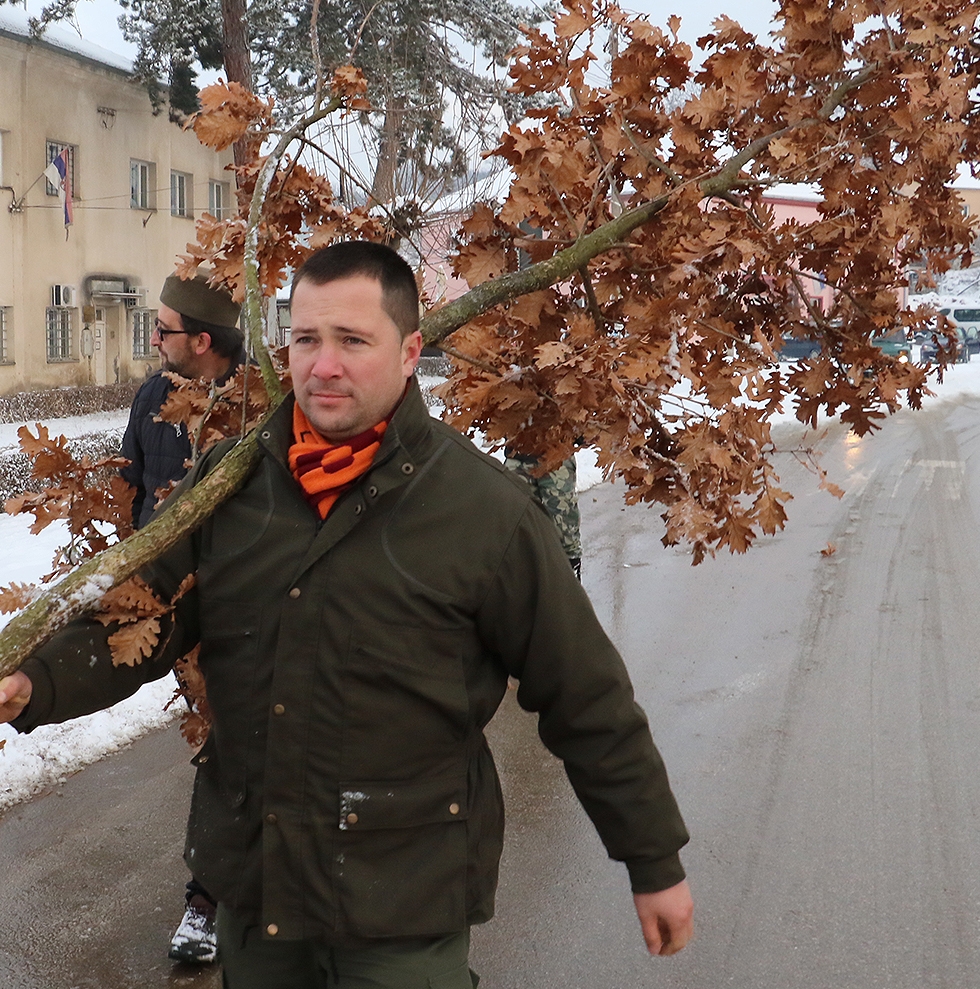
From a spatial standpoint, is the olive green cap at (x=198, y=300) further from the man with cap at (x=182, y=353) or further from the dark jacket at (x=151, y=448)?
the dark jacket at (x=151, y=448)

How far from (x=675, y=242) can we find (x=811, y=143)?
1.44 ft

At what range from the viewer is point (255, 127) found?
304cm

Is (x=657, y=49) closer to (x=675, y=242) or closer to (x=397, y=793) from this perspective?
(x=675, y=242)

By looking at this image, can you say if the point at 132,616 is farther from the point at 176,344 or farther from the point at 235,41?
the point at 235,41

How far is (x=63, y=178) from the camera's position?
21312 mm

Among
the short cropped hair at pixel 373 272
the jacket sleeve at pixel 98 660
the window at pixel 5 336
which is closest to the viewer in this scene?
the jacket sleeve at pixel 98 660

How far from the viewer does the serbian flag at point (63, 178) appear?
20.6 metres

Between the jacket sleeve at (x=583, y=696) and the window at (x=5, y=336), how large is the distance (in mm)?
22230

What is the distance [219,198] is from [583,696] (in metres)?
27.9

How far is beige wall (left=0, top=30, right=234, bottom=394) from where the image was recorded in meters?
21.7

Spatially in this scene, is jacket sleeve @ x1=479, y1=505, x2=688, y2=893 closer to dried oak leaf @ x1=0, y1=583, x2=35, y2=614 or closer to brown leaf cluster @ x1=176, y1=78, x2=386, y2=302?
dried oak leaf @ x1=0, y1=583, x2=35, y2=614

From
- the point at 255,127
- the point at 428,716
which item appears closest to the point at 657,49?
the point at 255,127

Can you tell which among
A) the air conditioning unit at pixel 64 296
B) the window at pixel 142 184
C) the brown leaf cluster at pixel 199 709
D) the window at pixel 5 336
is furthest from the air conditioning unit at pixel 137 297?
the brown leaf cluster at pixel 199 709

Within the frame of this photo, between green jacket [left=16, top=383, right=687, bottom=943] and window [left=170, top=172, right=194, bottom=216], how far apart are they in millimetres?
25730
